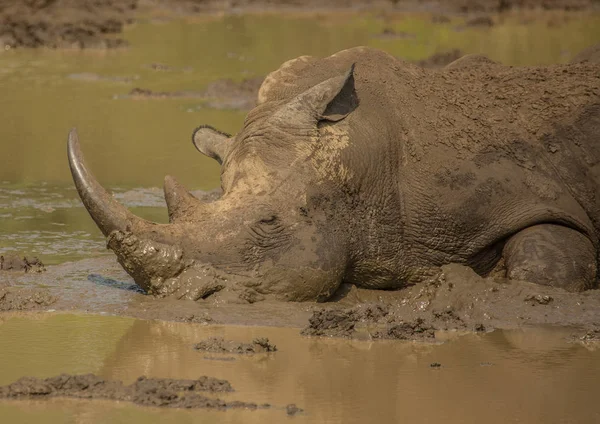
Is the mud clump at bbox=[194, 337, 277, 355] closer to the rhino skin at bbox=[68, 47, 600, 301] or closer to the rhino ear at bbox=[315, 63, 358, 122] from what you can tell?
the rhino skin at bbox=[68, 47, 600, 301]

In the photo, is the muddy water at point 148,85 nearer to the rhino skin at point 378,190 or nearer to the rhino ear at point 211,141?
the rhino ear at point 211,141

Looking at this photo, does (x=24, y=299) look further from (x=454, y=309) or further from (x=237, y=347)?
(x=454, y=309)

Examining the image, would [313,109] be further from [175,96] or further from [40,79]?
[40,79]

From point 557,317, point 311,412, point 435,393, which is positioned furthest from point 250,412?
point 557,317

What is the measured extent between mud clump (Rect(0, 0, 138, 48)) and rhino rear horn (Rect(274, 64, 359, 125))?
15295mm

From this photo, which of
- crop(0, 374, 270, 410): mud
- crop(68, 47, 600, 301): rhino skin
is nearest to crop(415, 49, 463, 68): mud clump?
crop(68, 47, 600, 301): rhino skin

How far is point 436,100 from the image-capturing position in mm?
8859

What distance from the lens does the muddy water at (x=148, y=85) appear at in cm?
1105

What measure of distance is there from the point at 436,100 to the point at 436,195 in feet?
2.58

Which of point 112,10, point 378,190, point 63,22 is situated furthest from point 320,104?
point 112,10

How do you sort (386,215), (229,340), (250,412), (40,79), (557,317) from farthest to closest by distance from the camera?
(40,79) < (386,215) < (557,317) < (229,340) < (250,412)

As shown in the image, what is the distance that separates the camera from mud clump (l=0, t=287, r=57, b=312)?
25.6 feet

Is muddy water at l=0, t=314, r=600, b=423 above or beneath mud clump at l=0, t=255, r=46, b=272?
above

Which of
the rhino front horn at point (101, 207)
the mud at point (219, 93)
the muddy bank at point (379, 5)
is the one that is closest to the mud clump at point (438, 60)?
the mud at point (219, 93)
